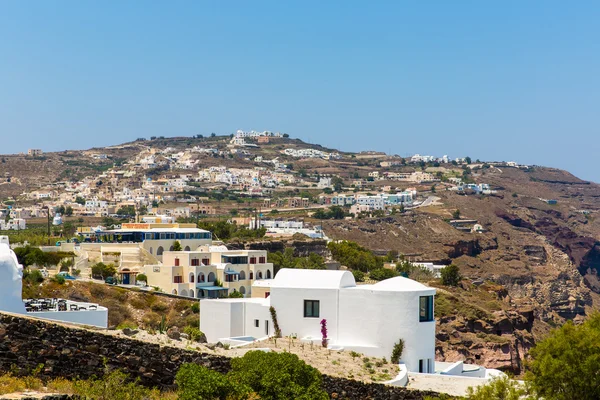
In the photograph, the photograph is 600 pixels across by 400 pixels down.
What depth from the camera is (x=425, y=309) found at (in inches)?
986

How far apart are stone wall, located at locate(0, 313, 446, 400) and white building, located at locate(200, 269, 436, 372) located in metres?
8.41

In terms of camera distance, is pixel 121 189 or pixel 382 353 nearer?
pixel 382 353

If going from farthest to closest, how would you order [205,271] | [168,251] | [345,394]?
[168,251] < [205,271] < [345,394]

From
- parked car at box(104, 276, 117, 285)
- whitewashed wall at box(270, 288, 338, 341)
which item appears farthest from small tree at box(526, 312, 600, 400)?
parked car at box(104, 276, 117, 285)

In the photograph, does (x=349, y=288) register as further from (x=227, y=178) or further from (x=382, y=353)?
(x=227, y=178)

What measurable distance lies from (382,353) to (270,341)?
10.3 ft

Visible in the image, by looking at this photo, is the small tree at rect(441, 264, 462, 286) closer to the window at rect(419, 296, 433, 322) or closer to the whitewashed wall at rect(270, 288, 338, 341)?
the whitewashed wall at rect(270, 288, 338, 341)

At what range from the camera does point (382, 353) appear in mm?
24656

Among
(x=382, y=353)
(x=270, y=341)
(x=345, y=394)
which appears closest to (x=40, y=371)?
(x=345, y=394)

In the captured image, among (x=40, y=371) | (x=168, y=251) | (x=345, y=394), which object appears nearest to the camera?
(x=40, y=371)

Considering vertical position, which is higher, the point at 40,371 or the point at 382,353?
the point at 40,371

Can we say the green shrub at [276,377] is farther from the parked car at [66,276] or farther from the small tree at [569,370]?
the parked car at [66,276]

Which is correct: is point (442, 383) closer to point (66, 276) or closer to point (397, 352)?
point (397, 352)

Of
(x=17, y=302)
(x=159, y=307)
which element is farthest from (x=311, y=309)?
(x=159, y=307)
